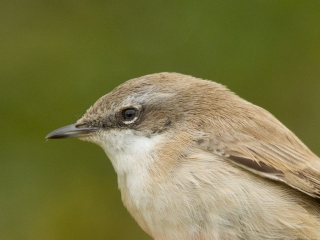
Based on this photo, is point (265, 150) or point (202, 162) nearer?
point (202, 162)

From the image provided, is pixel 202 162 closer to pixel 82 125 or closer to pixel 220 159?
pixel 220 159

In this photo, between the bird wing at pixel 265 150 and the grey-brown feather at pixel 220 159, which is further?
the bird wing at pixel 265 150

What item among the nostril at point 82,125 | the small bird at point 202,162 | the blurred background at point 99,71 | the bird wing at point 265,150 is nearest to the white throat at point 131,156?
the small bird at point 202,162

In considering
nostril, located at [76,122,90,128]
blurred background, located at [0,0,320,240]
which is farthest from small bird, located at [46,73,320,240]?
blurred background, located at [0,0,320,240]

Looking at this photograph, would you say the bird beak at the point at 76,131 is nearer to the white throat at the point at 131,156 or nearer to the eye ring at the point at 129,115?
the white throat at the point at 131,156

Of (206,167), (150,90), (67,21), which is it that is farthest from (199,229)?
(67,21)

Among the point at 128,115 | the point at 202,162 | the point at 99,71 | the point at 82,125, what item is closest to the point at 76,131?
the point at 82,125

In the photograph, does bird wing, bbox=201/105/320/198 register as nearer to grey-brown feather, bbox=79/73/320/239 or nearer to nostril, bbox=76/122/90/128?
grey-brown feather, bbox=79/73/320/239
